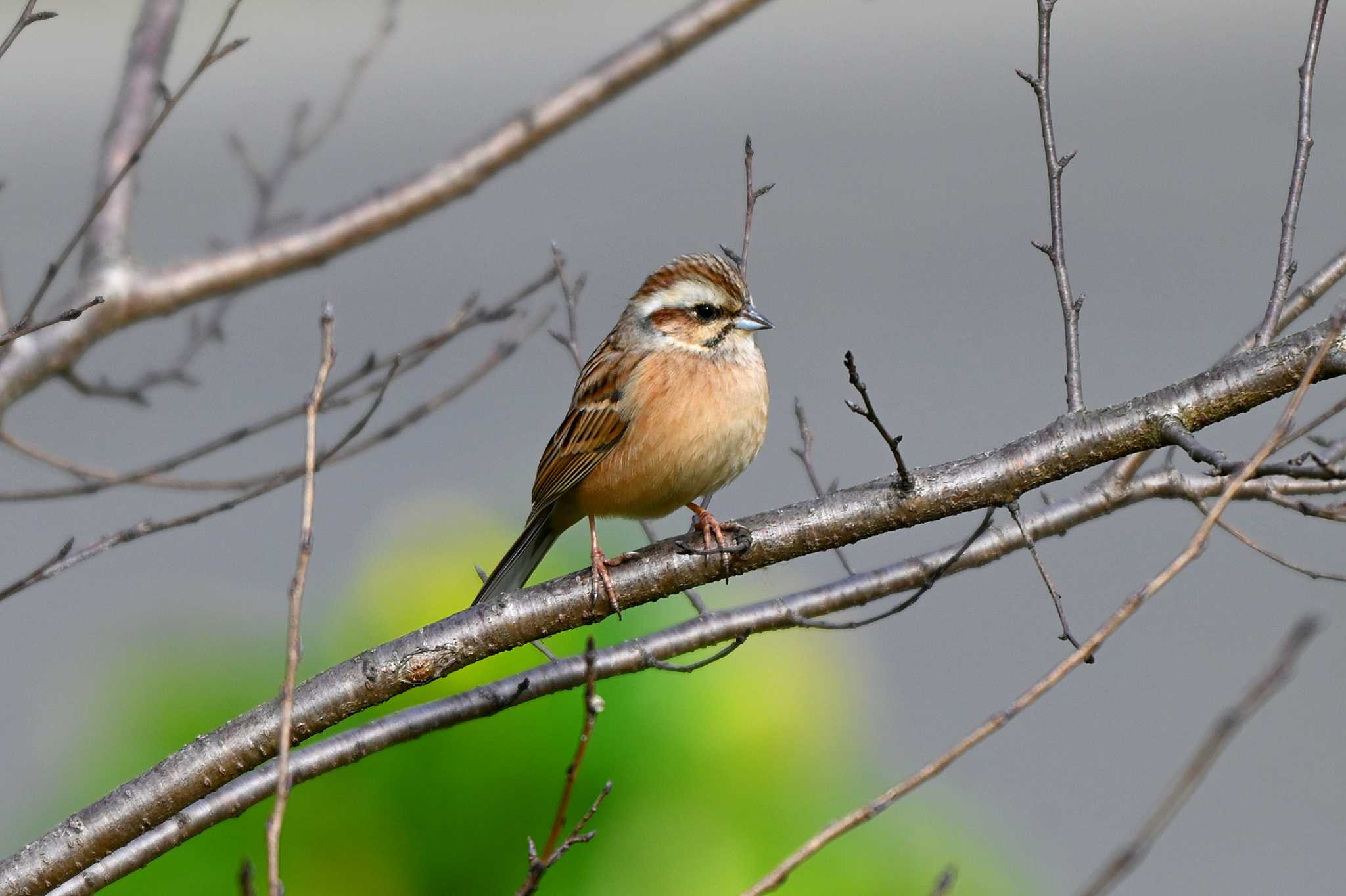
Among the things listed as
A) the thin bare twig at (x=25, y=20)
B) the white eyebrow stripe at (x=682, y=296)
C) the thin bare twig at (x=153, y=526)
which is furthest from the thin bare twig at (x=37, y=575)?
the white eyebrow stripe at (x=682, y=296)

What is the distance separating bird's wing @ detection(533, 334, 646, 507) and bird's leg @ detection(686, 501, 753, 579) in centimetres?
47

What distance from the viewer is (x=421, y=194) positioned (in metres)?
3.18

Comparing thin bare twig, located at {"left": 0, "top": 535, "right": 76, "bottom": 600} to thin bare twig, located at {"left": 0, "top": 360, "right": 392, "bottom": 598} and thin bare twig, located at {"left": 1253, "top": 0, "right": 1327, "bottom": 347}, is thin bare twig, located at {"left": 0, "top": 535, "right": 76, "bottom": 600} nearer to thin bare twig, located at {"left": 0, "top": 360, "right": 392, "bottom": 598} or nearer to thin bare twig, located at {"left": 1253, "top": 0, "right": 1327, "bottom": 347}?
thin bare twig, located at {"left": 0, "top": 360, "right": 392, "bottom": 598}

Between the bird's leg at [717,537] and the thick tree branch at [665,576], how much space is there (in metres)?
0.03

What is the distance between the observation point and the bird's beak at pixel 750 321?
3645 mm

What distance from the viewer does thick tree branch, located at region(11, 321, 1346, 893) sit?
7.36ft

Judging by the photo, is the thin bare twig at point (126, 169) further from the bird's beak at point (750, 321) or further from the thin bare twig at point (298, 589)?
the bird's beak at point (750, 321)

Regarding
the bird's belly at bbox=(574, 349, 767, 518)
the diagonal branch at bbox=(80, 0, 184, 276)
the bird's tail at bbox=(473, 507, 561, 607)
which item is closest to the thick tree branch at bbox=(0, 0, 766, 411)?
the diagonal branch at bbox=(80, 0, 184, 276)

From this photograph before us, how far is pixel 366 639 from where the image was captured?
16.2 ft

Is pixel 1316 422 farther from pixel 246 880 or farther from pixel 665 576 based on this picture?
pixel 246 880

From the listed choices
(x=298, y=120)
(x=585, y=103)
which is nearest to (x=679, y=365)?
(x=585, y=103)

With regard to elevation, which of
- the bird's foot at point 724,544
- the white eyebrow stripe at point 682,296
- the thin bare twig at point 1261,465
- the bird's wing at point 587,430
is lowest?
the thin bare twig at point 1261,465

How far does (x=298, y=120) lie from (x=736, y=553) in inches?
75.2

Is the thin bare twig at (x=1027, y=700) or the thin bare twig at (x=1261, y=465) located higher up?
the thin bare twig at (x=1261, y=465)
